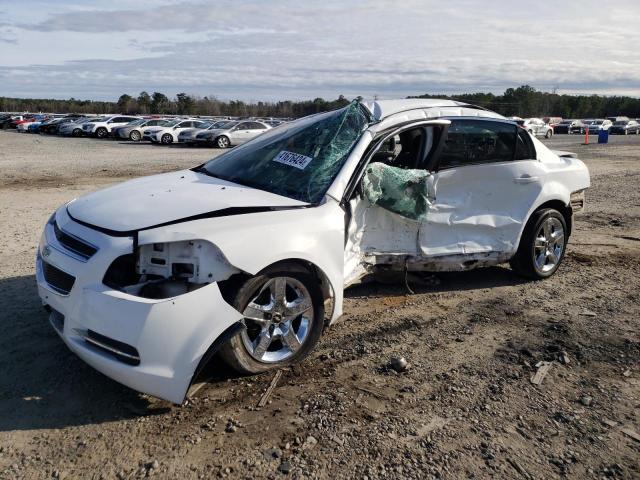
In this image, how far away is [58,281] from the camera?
3600 millimetres

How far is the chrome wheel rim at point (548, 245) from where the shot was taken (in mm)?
5910

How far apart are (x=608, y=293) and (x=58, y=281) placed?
5.04 m

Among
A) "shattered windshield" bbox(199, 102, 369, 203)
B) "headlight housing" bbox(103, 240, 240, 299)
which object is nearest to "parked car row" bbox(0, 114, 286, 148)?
"shattered windshield" bbox(199, 102, 369, 203)

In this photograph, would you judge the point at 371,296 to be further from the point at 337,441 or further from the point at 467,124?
the point at 337,441

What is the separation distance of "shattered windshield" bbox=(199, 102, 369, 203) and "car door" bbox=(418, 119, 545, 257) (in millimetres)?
924

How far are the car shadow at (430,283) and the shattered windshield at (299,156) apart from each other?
1312mm

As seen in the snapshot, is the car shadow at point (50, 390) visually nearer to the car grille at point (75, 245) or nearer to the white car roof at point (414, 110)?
the car grille at point (75, 245)

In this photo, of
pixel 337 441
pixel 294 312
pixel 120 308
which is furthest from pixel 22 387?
pixel 337 441

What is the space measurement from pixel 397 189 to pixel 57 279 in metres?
2.67

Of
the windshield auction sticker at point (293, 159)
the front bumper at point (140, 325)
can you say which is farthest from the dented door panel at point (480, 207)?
the front bumper at point (140, 325)

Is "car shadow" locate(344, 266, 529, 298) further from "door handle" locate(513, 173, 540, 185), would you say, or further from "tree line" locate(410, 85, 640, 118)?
"tree line" locate(410, 85, 640, 118)

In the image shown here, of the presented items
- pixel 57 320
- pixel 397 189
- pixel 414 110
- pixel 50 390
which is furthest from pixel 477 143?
pixel 50 390

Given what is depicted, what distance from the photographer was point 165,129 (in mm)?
32531

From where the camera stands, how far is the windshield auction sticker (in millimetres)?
4551
